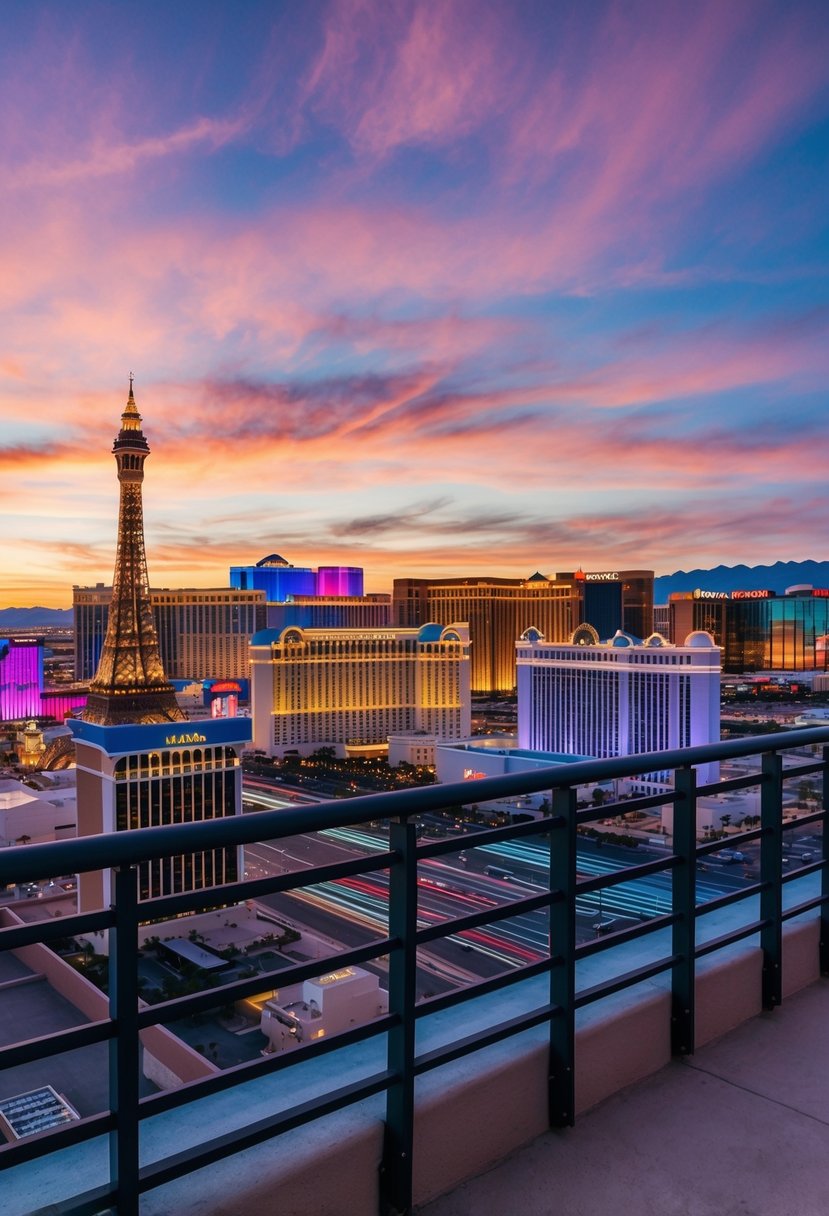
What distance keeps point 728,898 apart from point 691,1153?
0.78 meters

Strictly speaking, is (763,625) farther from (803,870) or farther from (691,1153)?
(691,1153)

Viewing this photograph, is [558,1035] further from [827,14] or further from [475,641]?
[475,641]

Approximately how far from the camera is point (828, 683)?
3440 inches

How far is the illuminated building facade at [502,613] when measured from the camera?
105 meters

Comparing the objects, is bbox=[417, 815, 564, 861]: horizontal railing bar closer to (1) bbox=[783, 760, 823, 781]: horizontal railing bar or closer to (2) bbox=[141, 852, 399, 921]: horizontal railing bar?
(2) bbox=[141, 852, 399, 921]: horizontal railing bar

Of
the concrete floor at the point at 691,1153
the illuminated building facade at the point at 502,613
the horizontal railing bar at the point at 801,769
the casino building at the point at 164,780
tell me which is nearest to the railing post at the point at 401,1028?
the concrete floor at the point at 691,1153

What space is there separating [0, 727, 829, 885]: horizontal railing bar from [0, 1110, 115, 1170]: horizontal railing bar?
0.41 meters

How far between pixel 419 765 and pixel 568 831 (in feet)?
184

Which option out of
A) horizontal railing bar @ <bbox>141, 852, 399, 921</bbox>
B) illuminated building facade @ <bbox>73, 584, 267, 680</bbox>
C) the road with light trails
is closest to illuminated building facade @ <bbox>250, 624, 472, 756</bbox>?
the road with light trails

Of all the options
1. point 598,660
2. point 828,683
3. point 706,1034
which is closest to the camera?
point 706,1034

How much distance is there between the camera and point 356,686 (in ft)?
235

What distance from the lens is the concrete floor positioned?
1973mm

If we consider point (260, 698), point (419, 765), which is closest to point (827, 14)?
point (419, 765)

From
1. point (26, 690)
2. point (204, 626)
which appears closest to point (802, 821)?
point (26, 690)
